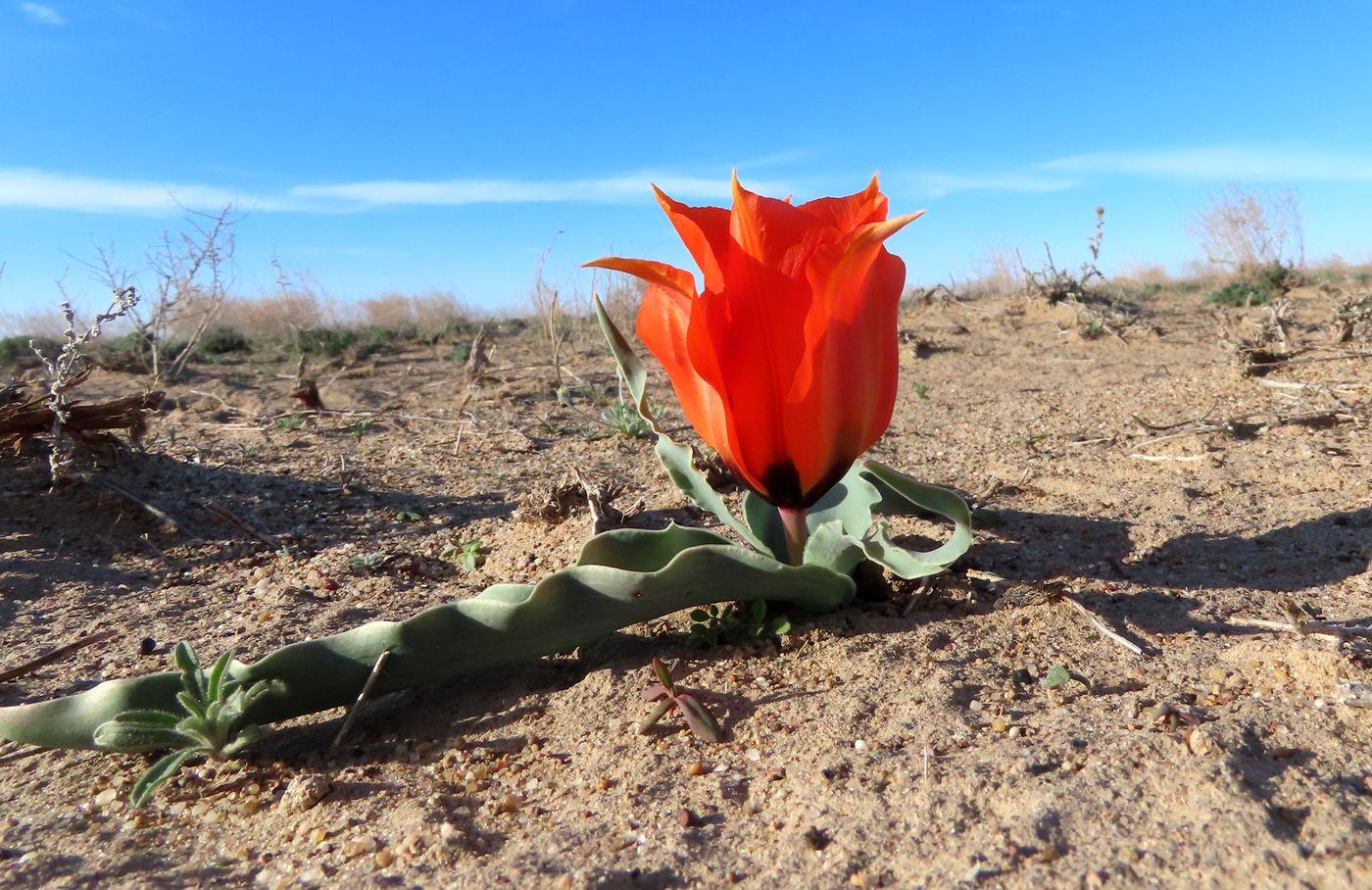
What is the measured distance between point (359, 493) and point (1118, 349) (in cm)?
501

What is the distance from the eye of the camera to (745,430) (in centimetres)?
150

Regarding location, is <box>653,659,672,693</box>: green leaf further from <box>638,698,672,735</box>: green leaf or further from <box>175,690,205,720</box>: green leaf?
<box>175,690,205,720</box>: green leaf

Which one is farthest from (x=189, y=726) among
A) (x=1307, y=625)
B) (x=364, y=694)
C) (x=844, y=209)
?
(x=1307, y=625)

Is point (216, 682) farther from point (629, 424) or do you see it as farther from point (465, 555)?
point (629, 424)

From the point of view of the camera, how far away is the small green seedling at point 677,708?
143 centimetres

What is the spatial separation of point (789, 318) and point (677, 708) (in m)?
0.64

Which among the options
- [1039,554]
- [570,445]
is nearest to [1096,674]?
[1039,554]

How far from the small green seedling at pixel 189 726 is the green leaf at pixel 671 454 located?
0.83 metres

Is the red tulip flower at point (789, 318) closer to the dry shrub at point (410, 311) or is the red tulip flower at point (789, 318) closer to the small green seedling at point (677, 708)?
the small green seedling at point (677, 708)

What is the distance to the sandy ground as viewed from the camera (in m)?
1.14

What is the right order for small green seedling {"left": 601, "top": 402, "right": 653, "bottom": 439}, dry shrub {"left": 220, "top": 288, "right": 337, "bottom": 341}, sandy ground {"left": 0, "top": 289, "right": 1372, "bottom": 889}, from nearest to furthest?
sandy ground {"left": 0, "top": 289, "right": 1372, "bottom": 889}, small green seedling {"left": 601, "top": 402, "right": 653, "bottom": 439}, dry shrub {"left": 220, "top": 288, "right": 337, "bottom": 341}

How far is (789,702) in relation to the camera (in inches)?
59.2

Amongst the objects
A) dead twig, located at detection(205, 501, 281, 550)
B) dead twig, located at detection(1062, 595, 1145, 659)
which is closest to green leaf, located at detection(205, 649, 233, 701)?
dead twig, located at detection(205, 501, 281, 550)

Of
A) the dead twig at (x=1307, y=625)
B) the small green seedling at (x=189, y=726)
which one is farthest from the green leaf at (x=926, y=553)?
the small green seedling at (x=189, y=726)
